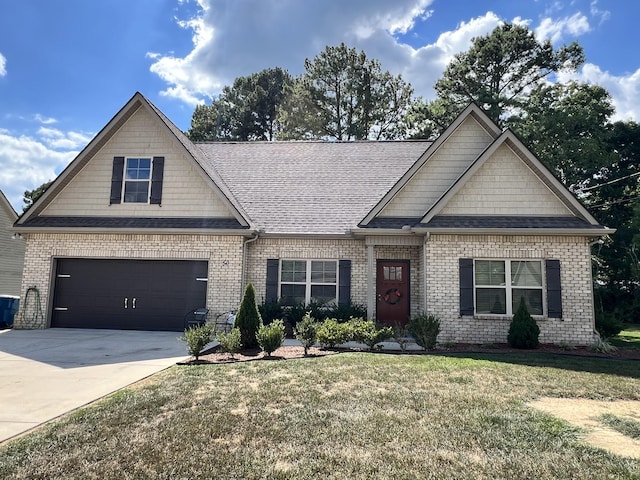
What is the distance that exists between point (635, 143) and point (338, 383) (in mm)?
27906


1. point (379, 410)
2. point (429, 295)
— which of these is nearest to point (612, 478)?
point (379, 410)

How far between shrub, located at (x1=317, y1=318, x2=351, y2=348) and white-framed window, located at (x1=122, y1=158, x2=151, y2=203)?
769cm

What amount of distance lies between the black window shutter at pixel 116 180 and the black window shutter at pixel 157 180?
110 cm

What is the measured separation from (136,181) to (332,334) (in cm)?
859

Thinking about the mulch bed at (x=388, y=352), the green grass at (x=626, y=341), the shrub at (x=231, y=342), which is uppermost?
the shrub at (x=231, y=342)

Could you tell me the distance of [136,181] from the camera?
529 inches

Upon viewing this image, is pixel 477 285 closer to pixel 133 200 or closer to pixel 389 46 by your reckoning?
pixel 133 200

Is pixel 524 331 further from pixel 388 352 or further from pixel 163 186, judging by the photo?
pixel 163 186

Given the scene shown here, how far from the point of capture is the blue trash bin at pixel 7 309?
44.2 ft

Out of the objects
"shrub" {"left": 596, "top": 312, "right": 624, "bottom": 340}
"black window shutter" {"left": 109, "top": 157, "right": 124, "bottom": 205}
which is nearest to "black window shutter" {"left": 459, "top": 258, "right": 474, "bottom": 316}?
"shrub" {"left": 596, "top": 312, "right": 624, "bottom": 340}

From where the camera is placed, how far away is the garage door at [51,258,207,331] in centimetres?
1264

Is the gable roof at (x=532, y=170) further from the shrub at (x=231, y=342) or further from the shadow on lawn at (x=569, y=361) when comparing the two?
the shrub at (x=231, y=342)

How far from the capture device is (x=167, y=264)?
12.9 metres

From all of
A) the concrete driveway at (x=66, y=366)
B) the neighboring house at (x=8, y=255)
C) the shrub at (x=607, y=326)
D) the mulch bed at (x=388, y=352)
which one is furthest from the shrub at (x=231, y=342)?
the neighboring house at (x=8, y=255)
